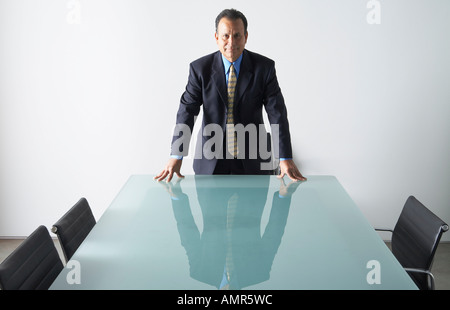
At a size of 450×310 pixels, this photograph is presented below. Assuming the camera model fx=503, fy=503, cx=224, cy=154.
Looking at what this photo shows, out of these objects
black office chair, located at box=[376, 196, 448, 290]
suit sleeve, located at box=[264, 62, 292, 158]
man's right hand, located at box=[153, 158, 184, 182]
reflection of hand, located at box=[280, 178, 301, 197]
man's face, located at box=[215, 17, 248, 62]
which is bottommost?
black office chair, located at box=[376, 196, 448, 290]

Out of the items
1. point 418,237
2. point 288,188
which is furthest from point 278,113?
point 418,237

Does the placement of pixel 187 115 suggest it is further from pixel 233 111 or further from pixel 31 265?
pixel 31 265

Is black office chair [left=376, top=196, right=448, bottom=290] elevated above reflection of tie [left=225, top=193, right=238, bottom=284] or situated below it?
below

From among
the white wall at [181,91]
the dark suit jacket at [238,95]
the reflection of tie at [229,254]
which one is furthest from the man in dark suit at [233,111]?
the white wall at [181,91]

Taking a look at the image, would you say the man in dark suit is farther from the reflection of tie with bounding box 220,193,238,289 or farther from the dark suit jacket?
the reflection of tie with bounding box 220,193,238,289

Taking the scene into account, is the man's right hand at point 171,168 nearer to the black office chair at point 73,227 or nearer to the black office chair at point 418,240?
the black office chair at point 73,227

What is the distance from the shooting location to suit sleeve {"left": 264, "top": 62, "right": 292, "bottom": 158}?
278cm

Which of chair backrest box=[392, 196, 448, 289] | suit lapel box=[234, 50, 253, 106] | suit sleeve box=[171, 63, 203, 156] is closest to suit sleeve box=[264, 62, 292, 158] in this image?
suit lapel box=[234, 50, 253, 106]

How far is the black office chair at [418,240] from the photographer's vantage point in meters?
2.17

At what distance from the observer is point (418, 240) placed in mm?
2346

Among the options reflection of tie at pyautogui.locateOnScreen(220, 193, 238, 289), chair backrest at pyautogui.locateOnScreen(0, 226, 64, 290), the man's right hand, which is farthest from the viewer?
the man's right hand

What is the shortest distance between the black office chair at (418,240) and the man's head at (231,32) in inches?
47.0

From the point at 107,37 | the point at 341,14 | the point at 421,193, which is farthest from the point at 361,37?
the point at 107,37
